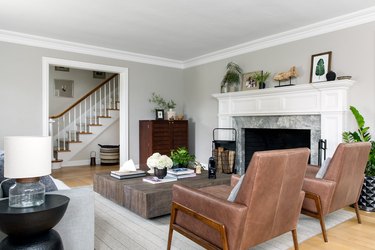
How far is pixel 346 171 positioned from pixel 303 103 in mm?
1940

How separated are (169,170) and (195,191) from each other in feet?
5.47

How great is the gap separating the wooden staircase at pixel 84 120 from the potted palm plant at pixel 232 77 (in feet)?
11.3

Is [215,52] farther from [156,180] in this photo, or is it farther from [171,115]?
[156,180]

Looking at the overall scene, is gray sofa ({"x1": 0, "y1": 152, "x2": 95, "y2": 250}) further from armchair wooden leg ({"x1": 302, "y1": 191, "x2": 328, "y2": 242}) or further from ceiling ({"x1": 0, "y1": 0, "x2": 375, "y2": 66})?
ceiling ({"x1": 0, "y1": 0, "x2": 375, "y2": 66})

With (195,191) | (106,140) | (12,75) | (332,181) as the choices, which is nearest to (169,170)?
(195,191)

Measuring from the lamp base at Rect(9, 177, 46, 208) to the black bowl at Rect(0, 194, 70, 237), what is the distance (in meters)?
0.04

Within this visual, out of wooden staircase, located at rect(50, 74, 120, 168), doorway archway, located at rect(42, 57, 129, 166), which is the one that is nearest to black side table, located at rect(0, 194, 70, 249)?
doorway archway, located at rect(42, 57, 129, 166)

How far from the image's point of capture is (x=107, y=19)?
13.3 feet

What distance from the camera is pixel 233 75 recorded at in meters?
5.48

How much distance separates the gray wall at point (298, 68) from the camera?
3.79 meters

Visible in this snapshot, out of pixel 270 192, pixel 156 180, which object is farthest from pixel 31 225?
pixel 156 180

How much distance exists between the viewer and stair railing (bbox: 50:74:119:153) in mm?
7176

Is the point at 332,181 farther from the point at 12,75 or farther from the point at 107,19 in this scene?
the point at 12,75

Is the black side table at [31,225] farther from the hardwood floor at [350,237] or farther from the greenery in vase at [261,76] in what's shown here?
the greenery in vase at [261,76]
